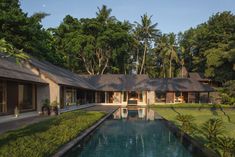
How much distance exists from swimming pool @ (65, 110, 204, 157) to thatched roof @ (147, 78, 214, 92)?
2721 centimetres

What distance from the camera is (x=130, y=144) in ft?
40.1

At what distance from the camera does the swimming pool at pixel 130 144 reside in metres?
10.4

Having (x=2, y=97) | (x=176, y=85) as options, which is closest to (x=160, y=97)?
(x=176, y=85)

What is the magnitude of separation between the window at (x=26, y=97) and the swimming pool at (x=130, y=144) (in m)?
7.12

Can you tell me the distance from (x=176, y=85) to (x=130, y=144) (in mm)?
33179

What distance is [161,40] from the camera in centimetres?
6500

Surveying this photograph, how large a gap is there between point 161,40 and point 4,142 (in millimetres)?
57972

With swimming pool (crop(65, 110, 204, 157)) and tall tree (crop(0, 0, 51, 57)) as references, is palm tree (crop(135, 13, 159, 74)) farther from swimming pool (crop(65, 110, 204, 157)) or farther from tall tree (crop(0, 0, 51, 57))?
swimming pool (crop(65, 110, 204, 157))

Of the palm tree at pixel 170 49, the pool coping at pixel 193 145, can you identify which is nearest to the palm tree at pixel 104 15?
the palm tree at pixel 170 49

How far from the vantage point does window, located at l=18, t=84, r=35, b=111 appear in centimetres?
2045

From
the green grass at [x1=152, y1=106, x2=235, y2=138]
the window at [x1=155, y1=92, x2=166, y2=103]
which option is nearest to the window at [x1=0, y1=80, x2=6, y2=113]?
the green grass at [x1=152, y1=106, x2=235, y2=138]

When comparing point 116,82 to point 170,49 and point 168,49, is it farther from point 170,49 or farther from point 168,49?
point 170,49

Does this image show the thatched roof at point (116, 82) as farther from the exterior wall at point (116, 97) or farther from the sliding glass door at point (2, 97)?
the sliding glass door at point (2, 97)

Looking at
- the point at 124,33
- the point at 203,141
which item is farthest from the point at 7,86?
the point at 124,33
